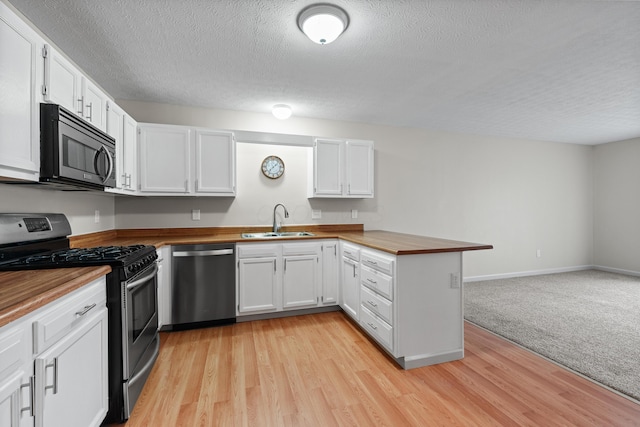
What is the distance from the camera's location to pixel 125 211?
10.6 feet

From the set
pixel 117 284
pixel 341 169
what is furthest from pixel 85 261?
pixel 341 169

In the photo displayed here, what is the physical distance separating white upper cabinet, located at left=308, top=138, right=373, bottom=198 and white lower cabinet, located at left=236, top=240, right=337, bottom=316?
0.74 m

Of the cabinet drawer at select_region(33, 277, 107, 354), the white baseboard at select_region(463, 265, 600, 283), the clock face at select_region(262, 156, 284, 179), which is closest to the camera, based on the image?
the cabinet drawer at select_region(33, 277, 107, 354)

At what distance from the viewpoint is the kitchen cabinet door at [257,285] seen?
9.88 feet

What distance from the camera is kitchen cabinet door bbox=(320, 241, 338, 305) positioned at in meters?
3.27

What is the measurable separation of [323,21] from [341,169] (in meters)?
1.95

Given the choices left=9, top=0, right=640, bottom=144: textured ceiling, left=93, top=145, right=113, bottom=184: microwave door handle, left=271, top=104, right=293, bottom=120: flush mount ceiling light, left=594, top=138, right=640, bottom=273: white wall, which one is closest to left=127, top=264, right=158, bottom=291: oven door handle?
left=93, top=145, right=113, bottom=184: microwave door handle

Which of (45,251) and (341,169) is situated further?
(341,169)

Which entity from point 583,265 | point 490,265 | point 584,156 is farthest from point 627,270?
point 490,265

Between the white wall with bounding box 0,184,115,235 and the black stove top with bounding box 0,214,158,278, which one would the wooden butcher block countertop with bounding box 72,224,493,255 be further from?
the black stove top with bounding box 0,214,158,278

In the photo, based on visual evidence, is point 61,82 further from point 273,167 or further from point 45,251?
point 273,167

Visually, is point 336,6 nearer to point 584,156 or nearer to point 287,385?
point 287,385

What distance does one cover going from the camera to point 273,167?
144 inches

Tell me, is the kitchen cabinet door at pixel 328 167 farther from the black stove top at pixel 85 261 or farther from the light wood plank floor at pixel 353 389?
the black stove top at pixel 85 261
